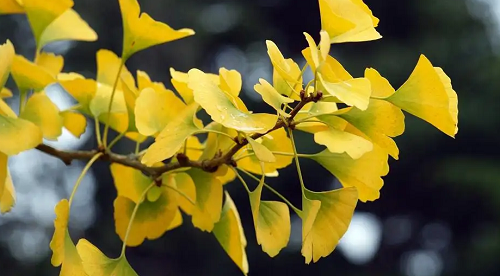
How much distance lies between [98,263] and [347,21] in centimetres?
14

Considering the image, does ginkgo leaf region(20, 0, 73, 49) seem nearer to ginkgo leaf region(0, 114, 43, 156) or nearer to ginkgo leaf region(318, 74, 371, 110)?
ginkgo leaf region(0, 114, 43, 156)

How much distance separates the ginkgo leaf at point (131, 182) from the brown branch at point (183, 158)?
0.06 feet

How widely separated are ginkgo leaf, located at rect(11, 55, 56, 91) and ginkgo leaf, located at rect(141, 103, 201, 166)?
10cm

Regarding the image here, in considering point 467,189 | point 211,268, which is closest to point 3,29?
point 211,268

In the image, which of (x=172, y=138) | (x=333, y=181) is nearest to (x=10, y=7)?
(x=172, y=138)

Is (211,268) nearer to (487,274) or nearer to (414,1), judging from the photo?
(487,274)

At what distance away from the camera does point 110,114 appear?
416 mm

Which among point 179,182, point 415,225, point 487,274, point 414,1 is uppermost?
point 179,182

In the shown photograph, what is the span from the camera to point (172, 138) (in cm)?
30

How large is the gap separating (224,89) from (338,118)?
0.05 m

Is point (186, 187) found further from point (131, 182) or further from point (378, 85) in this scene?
point (378, 85)

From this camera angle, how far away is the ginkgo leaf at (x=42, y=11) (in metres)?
0.42

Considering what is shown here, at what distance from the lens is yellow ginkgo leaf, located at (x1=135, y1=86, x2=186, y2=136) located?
34 centimetres

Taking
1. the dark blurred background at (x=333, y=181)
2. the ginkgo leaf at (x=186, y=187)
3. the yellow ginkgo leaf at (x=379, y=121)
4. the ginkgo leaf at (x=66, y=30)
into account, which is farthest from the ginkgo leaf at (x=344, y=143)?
the dark blurred background at (x=333, y=181)
